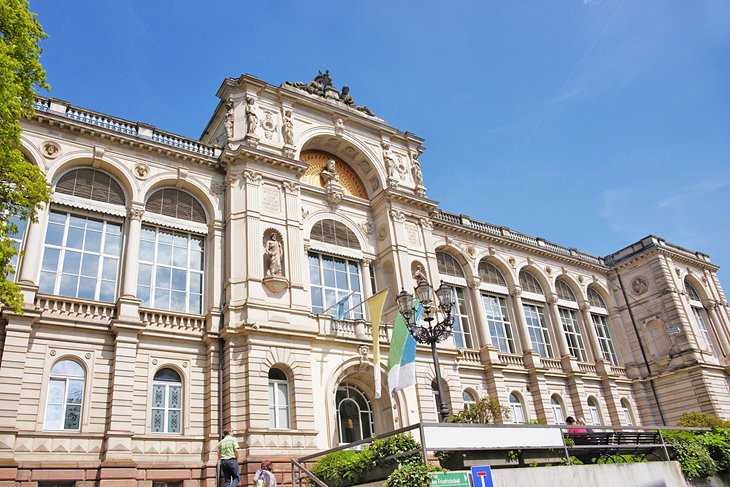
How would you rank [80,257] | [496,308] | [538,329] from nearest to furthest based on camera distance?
[80,257]
[496,308]
[538,329]

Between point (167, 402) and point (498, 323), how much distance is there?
1853cm

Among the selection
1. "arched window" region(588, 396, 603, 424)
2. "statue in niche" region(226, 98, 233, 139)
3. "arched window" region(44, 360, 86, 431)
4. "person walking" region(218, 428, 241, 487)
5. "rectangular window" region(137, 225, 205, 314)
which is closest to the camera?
"person walking" region(218, 428, 241, 487)

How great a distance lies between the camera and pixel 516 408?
94.5ft

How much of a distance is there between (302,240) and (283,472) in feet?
29.2

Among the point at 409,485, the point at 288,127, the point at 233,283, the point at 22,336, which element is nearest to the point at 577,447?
the point at 409,485

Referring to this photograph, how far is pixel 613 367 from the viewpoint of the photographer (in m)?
34.2

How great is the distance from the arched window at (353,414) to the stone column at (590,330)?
1773cm

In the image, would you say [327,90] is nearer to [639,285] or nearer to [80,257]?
[80,257]

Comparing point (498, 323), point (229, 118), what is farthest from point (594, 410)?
point (229, 118)

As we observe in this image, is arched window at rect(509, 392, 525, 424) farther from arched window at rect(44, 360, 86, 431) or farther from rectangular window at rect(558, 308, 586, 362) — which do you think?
arched window at rect(44, 360, 86, 431)

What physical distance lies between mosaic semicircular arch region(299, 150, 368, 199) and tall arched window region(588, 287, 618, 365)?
18077mm

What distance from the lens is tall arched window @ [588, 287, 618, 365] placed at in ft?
117

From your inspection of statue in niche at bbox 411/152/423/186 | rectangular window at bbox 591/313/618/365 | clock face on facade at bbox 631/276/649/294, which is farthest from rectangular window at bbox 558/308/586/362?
statue in niche at bbox 411/152/423/186

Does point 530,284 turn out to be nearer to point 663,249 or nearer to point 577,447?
point 663,249
